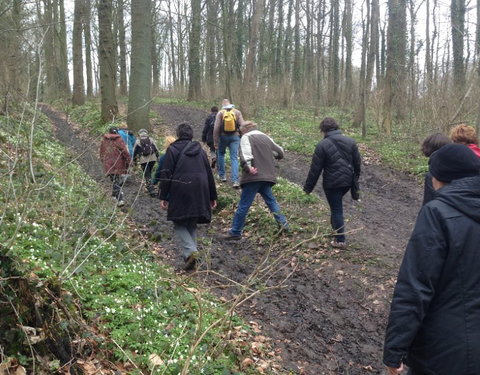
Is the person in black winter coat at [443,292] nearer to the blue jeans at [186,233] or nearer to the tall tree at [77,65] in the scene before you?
the blue jeans at [186,233]

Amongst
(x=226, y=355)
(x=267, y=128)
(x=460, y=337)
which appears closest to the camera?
(x=460, y=337)

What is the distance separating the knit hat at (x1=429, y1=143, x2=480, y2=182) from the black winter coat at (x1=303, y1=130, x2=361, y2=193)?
3.94 meters

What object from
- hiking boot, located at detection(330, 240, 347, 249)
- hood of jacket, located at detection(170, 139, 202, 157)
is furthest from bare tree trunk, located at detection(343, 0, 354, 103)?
hood of jacket, located at detection(170, 139, 202, 157)

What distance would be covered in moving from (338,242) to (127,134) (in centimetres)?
609

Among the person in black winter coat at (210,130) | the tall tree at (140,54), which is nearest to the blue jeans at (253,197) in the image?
the person in black winter coat at (210,130)

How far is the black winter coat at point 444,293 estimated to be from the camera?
245 centimetres

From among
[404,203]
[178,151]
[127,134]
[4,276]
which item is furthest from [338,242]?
[127,134]

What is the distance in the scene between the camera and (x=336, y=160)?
683 cm

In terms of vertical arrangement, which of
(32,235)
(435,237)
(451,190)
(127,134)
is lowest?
(32,235)

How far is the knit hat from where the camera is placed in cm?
274

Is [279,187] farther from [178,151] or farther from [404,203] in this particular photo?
[178,151]

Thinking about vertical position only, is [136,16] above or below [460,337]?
above

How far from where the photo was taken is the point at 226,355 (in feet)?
14.4

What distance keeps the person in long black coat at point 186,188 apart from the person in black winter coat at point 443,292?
416cm
